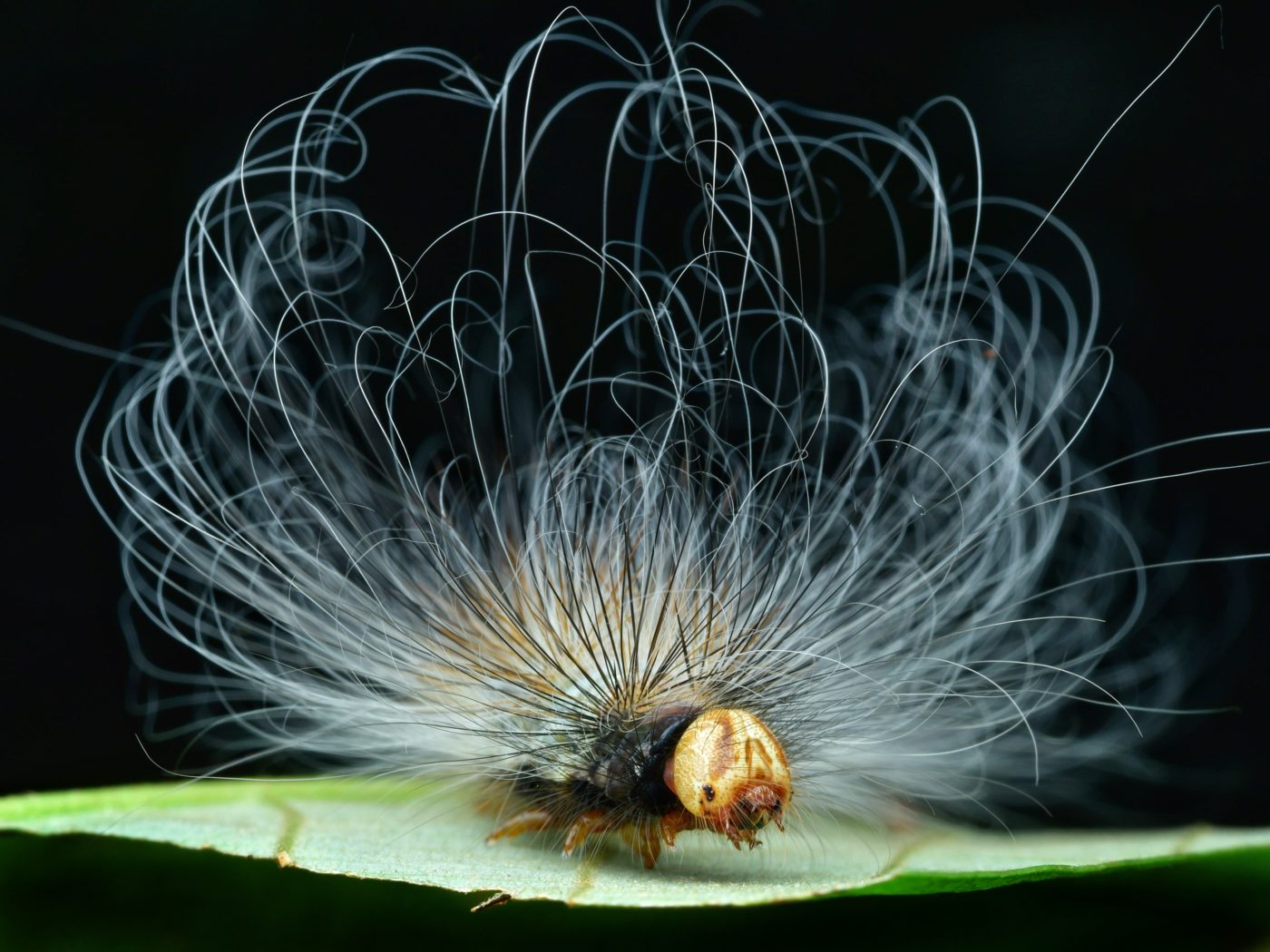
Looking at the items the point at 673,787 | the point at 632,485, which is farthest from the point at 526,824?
the point at 632,485

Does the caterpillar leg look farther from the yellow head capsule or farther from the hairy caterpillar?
the yellow head capsule

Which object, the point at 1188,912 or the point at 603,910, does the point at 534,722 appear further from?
the point at 1188,912

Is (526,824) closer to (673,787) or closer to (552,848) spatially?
(552,848)

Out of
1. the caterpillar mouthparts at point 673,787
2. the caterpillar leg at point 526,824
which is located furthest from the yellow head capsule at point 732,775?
the caterpillar leg at point 526,824

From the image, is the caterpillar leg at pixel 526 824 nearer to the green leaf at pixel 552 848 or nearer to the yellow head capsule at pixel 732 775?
the green leaf at pixel 552 848

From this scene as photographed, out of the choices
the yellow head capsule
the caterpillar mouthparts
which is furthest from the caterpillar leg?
the yellow head capsule

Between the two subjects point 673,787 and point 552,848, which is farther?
point 552,848
